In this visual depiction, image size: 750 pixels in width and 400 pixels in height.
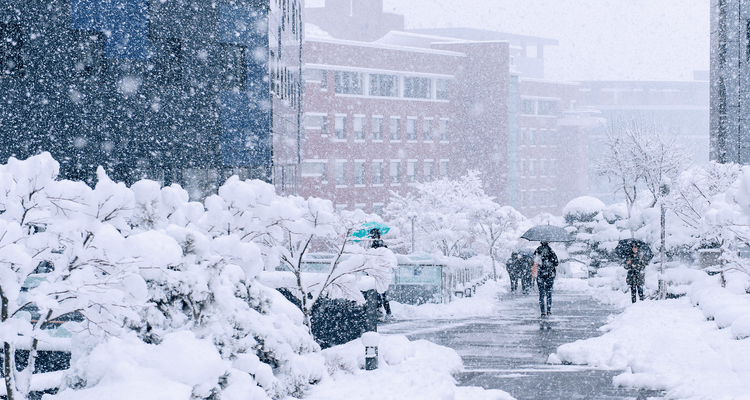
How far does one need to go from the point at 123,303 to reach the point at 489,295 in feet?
67.5

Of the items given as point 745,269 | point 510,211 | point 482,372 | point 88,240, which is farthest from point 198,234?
point 510,211

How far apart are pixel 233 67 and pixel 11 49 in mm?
5064

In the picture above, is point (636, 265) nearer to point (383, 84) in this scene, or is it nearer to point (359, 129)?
point (359, 129)

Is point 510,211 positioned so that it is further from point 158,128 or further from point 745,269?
point 745,269

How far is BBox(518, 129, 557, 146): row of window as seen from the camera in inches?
2940

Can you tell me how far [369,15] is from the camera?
291ft

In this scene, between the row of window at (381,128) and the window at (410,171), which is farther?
the window at (410,171)

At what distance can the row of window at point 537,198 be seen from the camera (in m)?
74.9

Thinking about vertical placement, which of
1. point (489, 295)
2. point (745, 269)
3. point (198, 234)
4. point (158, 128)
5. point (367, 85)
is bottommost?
point (489, 295)

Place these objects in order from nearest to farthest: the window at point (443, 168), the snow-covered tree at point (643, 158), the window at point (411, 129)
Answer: the snow-covered tree at point (643, 158), the window at point (411, 129), the window at point (443, 168)

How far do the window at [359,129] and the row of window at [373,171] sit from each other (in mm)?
1896

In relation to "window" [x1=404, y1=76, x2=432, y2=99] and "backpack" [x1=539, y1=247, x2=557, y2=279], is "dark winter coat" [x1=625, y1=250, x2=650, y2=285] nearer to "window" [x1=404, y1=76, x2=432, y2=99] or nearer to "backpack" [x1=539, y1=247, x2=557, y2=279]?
"backpack" [x1=539, y1=247, x2=557, y2=279]

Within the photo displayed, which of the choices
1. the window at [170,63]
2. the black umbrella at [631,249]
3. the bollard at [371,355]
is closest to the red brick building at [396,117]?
the window at [170,63]

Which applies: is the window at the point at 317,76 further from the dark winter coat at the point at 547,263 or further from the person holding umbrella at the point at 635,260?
the dark winter coat at the point at 547,263
